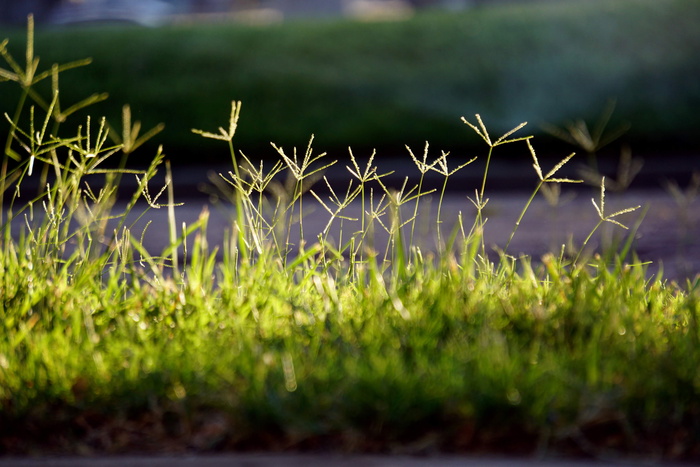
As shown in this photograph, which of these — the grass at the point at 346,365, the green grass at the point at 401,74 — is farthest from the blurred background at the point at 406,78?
the grass at the point at 346,365

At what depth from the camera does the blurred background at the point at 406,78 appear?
950cm

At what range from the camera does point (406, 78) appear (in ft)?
34.0

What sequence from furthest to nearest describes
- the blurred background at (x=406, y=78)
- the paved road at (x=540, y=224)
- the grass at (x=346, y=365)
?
the blurred background at (x=406, y=78)
the paved road at (x=540, y=224)
the grass at (x=346, y=365)

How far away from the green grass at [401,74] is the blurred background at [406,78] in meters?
0.02

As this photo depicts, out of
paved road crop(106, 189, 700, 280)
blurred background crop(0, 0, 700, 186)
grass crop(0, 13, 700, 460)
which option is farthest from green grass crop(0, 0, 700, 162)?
grass crop(0, 13, 700, 460)

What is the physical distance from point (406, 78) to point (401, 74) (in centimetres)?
8

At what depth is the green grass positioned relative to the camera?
31.5 ft

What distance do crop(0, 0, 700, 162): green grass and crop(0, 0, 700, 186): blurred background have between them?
0.02m

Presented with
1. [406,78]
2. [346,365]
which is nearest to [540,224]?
[406,78]

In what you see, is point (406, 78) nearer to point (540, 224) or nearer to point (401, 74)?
point (401, 74)

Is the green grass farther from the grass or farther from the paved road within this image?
the grass

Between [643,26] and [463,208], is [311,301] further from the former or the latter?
[643,26]

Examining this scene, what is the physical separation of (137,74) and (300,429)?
888 centimetres

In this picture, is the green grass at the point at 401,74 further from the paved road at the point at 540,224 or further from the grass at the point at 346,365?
the grass at the point at 346,365
